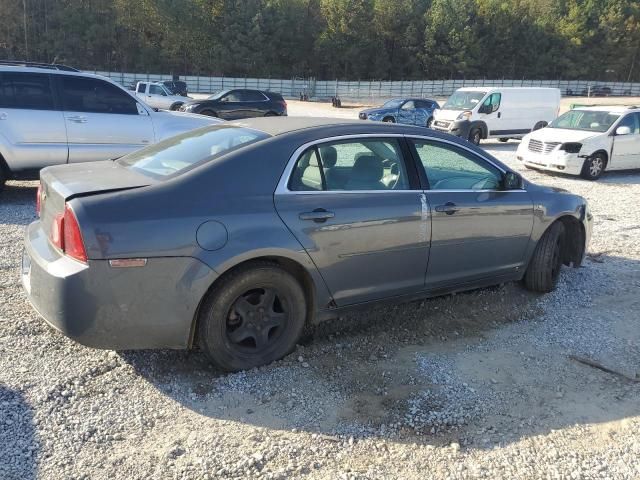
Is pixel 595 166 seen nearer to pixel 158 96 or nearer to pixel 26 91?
pixel 26 91

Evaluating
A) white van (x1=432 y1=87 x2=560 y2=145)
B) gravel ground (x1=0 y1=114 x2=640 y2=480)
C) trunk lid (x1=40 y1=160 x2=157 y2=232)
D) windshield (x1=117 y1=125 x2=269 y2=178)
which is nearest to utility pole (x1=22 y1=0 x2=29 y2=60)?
white van (x1=432 y1=87 x2=560 y2=145)

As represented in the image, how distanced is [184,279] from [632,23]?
335 ft

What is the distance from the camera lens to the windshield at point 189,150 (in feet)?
11.5

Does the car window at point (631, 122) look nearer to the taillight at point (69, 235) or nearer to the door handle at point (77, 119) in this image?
the door handle at point (77, 119)

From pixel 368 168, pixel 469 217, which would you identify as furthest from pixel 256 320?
pixel 469 217

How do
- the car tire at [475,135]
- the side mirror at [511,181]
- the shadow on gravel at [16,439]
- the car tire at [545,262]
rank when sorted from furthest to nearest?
the car tire at [475,135] → the car tire at [545,262] → the side mirror at [511,181] → the shadow on gravel at [16,439]

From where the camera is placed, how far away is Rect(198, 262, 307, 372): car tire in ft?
10.6

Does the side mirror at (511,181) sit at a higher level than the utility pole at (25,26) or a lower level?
lower

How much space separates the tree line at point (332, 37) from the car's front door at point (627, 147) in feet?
211

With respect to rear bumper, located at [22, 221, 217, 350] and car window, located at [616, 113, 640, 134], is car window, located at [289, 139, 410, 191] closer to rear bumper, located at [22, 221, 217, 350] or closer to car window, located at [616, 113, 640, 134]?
rear bumper, located at [22, 221, 217, 350]

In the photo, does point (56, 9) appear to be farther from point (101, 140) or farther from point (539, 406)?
point (539, 406)

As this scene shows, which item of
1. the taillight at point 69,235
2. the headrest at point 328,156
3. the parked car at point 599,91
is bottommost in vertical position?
the taillight at point 69,235

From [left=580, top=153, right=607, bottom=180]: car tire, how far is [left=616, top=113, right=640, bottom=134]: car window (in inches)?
39.2

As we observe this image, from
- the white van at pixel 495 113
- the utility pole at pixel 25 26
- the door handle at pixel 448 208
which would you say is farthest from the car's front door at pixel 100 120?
the utility pole at pixel 25 26
